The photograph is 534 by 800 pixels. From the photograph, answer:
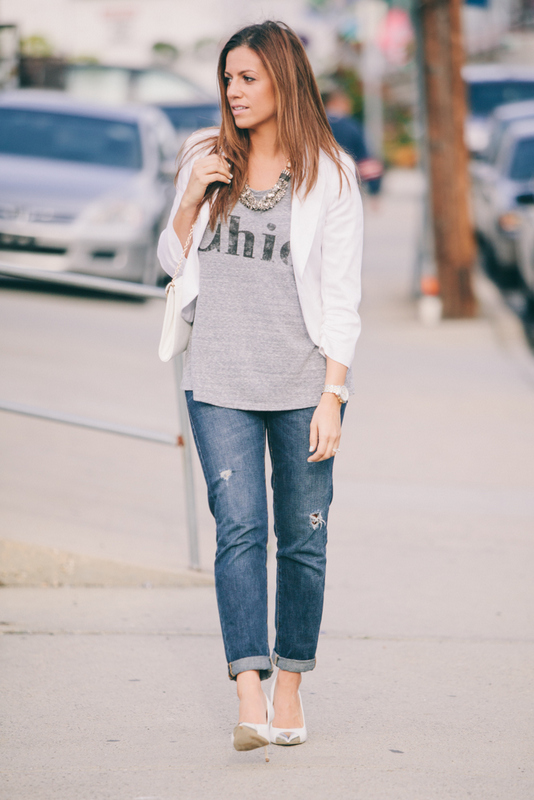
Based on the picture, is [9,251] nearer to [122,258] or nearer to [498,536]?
[122,258]

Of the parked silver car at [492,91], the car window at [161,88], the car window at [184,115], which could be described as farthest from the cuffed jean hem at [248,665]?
the parked silver car at [492,91]

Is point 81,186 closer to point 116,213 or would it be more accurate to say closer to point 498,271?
point 116,213

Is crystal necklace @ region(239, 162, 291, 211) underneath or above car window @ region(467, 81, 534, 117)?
underneath

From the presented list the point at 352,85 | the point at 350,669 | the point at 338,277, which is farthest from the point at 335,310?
the point at 352,85

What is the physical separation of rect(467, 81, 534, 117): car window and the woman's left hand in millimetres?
18069

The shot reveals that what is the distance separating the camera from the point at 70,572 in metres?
4.38

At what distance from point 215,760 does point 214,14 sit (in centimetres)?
3509

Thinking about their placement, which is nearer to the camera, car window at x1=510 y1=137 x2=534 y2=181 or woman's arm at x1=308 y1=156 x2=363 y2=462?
woman's arm at x1=308 y1=156 x2=363 y2=462

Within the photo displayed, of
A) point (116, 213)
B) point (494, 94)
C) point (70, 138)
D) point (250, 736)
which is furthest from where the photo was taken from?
point (494, 94)

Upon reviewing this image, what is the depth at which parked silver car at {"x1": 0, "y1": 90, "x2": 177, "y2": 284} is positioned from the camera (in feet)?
33.0

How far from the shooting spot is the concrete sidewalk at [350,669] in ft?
9.52

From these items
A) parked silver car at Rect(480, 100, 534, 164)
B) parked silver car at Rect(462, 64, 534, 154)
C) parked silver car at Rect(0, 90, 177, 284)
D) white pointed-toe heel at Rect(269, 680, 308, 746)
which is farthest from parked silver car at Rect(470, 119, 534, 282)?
white pointed-toe heel at Rect(269, 680, 308, 746)

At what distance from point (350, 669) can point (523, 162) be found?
10.8 meters

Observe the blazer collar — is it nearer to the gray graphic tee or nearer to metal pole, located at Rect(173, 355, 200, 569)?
the gray graphic tee
